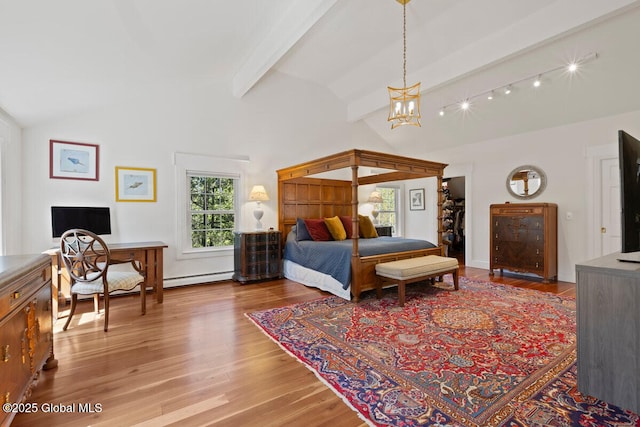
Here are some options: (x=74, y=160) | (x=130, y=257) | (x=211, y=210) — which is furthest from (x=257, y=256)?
(x=74, y=160)

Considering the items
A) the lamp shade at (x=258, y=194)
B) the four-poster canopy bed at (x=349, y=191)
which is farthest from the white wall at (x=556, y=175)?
the lamp shade at (x=258, y=194)

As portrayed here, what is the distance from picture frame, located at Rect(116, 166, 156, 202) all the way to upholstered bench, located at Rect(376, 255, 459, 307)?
3.44 m

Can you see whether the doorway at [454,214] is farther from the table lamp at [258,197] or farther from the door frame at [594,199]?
the table lamp at [258,197]

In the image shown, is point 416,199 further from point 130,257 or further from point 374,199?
point 130,257

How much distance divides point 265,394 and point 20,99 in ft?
11.8

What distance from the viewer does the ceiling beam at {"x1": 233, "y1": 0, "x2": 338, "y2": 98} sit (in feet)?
9.43

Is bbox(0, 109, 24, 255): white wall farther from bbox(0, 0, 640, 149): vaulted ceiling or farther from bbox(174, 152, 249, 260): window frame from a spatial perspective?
bbox(174, 152, 249, 260): window frame

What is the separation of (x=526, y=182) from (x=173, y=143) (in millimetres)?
5954

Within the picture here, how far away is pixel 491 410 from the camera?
1.76 metres

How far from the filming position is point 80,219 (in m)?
3.88

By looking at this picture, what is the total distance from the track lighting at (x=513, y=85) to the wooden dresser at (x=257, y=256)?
12.7ft

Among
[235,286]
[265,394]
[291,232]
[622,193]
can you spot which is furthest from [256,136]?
[622,193]

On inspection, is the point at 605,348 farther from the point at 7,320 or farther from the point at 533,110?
the point at 533,110

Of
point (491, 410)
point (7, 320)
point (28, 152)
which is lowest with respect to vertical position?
point (491, 410)
